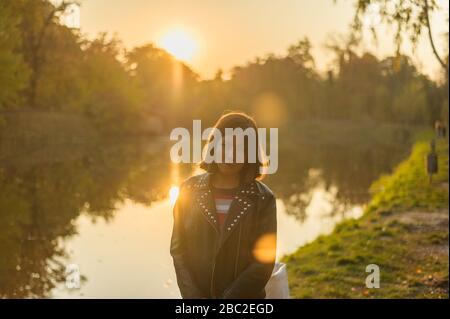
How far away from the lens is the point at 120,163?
30.8 metres

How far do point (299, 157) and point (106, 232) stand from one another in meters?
26.6

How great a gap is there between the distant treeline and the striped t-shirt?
522 cm

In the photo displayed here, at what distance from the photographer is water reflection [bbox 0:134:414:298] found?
32.0 ft

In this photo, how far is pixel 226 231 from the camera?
247cm

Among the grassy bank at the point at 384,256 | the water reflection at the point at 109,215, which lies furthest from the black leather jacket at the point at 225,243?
the water reflection at the point at 109,215

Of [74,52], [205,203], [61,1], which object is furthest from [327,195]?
[205,203]

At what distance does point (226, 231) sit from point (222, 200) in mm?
149

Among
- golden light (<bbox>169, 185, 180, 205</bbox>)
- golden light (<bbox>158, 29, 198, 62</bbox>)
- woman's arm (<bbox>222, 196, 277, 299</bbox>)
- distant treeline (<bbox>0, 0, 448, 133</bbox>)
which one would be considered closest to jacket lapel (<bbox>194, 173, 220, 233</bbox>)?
woman's arm (<bbox>222, 196, 277, 299</bbox>)

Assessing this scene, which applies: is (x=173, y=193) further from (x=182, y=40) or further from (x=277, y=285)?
→ (x=277, y=285)

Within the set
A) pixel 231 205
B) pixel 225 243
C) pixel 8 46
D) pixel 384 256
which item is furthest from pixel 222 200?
pixel 384 256

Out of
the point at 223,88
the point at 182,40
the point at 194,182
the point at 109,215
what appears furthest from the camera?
the point at 109,215

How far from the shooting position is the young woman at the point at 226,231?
2480 millimetres

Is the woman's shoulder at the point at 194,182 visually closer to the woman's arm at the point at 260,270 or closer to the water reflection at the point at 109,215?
the woman's arm at the point at 260,270
